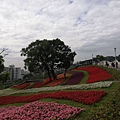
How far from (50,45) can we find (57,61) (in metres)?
3.58

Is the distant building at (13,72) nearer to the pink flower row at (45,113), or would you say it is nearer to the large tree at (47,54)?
the large tree at (47,54)

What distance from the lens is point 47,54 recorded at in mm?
39250

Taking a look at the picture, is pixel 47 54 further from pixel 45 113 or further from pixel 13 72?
pixel 13 72

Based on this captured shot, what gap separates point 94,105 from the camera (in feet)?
39.7

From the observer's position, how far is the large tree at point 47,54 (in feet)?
127

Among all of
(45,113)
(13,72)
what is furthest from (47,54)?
(13,72)

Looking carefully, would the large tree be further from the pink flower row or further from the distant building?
the distant building

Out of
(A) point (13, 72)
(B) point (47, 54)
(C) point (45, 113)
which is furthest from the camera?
(A) point (13, 72)

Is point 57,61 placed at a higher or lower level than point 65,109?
higher

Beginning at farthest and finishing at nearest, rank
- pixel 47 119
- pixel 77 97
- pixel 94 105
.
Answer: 1. pixel 77 97
2. pixel 94 105
3. pixel 47 119

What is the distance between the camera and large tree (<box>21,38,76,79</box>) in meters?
38.7

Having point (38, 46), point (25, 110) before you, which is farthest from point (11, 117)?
point (38, 46)

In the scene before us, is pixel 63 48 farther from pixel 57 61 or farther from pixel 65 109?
pixel 65 109

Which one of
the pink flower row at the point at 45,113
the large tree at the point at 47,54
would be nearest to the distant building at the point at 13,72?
the large tree at the point at 47,54
